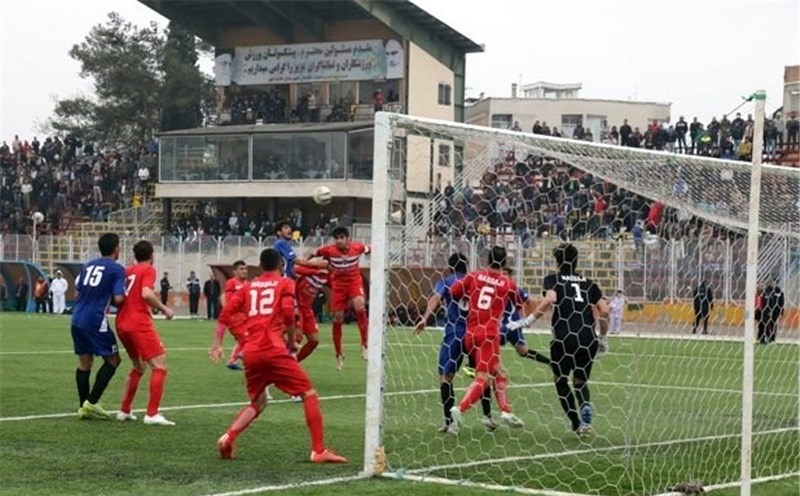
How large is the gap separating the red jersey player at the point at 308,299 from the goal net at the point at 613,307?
1184mm

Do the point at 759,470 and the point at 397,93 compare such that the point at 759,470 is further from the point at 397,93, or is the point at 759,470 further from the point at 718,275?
the point at 397,93

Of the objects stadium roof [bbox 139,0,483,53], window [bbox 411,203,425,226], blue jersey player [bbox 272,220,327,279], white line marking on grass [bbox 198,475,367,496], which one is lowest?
white line marking on grass [bbox 198,475,367,496]

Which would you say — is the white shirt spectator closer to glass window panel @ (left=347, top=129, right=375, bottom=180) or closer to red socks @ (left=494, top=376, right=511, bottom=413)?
glass window panel @ (left=347, top=129, right=375, bottom=180)

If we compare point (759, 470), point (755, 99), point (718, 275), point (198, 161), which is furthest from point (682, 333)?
point (198, 161)

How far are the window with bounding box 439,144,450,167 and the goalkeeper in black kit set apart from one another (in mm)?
1738

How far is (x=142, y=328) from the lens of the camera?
44.2 feet

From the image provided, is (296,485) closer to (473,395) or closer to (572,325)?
(473,395)

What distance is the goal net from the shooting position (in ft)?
35.5

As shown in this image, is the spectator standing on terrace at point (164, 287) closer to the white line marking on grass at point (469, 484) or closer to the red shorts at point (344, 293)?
the red shorts at point (344, 293)

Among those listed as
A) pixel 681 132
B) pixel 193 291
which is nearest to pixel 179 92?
pixel 193 291

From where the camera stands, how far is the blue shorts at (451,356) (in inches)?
515

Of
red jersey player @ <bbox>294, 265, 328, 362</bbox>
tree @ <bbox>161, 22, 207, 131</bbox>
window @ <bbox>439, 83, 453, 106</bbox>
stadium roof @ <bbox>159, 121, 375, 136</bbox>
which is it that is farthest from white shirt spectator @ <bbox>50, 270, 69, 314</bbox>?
red jersey player @ <bbox>294, 265, 328, 362</bbox>

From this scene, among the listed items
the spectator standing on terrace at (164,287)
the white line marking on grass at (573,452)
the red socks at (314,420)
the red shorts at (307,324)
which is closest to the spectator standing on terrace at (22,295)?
the spectator standing on terrace at (164,287)

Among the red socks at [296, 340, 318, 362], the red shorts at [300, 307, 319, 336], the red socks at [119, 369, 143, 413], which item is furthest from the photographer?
the red socks at [296, 340, 318, 362]
